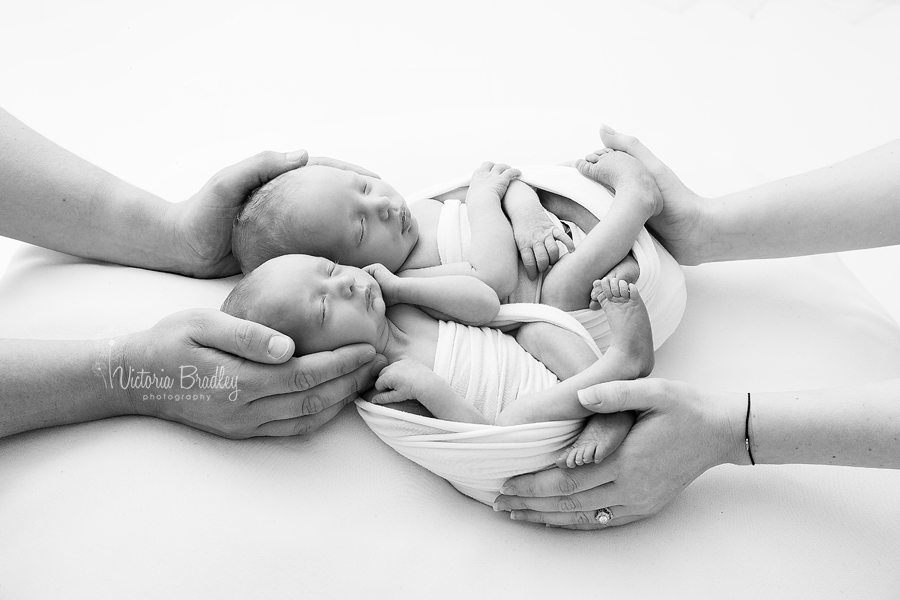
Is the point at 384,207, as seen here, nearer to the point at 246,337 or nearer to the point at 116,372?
the point at 246,337

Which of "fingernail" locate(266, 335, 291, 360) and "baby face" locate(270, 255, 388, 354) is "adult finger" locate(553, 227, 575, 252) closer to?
"baby face" locate(270, 255, 388, 354)

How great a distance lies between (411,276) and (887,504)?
1005 millimetres

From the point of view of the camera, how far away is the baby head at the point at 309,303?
4.26ft

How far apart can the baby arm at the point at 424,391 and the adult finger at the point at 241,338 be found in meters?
0.20

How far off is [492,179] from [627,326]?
1.56ft

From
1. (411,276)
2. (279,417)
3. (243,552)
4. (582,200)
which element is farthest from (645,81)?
(243,552)

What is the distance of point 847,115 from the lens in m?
2.89

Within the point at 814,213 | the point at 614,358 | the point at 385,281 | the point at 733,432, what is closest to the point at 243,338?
the point at 385,281

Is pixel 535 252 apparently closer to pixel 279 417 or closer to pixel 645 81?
pixel 279 417

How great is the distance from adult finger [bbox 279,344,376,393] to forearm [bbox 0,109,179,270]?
493mm

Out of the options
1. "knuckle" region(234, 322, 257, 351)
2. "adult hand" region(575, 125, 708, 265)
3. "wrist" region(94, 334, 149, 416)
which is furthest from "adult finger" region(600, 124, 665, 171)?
"wrist" region(94, 334, 149, 416)

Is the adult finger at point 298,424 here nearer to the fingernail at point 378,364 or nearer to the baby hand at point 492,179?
the fingernail at point 378,364

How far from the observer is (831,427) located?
1.29 metres

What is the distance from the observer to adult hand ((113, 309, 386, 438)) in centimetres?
124
